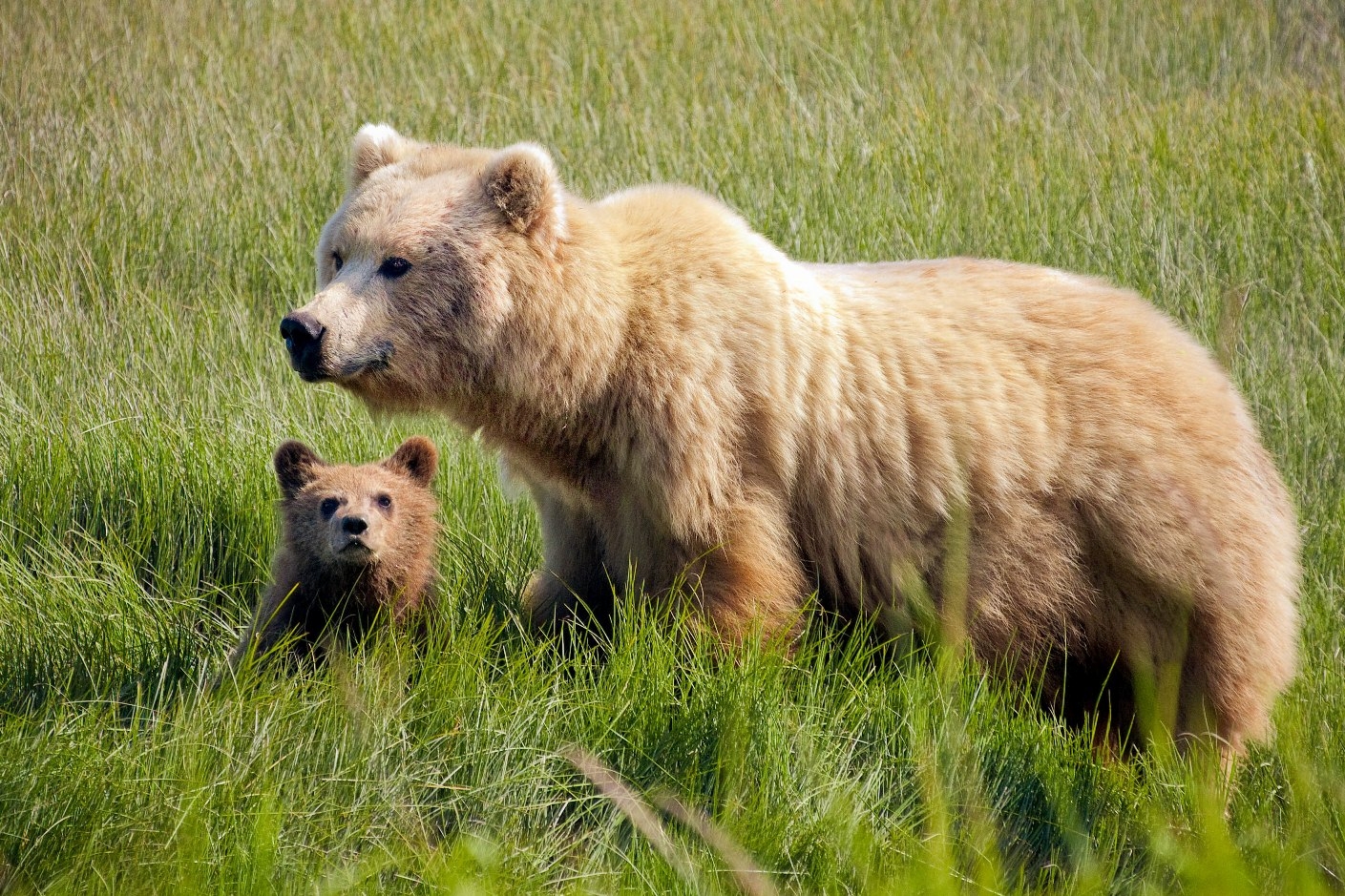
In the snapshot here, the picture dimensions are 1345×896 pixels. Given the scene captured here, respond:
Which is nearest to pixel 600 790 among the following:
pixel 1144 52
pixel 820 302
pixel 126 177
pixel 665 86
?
pixel 820 302

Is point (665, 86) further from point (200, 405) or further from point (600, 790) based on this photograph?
point (600, 790)

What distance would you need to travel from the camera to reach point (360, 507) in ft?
15.0

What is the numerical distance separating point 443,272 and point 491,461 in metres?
1.70

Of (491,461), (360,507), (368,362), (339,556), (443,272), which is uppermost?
(443,272)

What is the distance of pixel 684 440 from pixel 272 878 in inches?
69.5

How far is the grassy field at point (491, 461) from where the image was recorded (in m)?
3.48

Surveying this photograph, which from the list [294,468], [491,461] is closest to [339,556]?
[294,468]

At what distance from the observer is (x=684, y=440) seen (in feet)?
14.0

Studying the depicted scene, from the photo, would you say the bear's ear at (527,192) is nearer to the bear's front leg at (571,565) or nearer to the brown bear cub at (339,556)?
the bear's front leg at (571,565)

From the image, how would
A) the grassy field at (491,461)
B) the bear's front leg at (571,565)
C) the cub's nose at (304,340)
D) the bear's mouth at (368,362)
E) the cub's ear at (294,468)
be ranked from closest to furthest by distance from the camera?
1. the grassy field at (491,461)
2. the cub's nose at (304,340)
3. the bear's mouth at (368,362)
4. the bear's front leg at (571,565)
5. the cub's ear at (294,468)

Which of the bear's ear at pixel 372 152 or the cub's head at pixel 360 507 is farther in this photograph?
the bear's ear at pixel 372 152

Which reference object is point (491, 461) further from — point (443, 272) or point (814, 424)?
point (814, 424)

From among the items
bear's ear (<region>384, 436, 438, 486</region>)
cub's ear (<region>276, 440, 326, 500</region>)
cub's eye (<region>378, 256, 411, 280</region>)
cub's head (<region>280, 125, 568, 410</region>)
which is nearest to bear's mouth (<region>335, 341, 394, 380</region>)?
cub's head (<region>280, 125, 568, 410</region>)

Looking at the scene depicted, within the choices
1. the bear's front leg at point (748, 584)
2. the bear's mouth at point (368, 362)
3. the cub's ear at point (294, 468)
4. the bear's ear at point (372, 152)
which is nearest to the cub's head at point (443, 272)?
the bear's mouth at point (368, 362)
